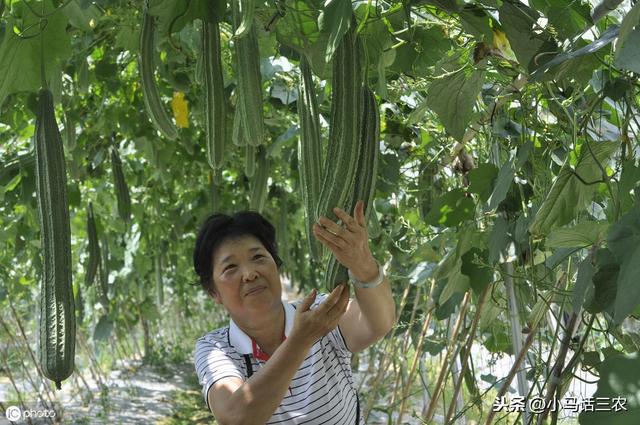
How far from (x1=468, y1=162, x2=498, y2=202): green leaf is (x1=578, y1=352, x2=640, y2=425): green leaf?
1.35 metres

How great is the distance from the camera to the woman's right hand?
78.1 inches

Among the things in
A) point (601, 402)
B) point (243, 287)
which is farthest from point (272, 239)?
point (601, 402)

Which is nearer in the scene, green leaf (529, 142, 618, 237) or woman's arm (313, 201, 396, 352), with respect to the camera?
woman's arm (313, 201, 396, 352)

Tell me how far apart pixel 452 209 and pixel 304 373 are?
70 centimetres

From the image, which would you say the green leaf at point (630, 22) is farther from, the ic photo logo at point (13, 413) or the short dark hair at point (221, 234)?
the ic photo logo at point (13, 413)

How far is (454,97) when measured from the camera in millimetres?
2100

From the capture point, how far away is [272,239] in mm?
2943

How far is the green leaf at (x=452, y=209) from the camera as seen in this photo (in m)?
2.60

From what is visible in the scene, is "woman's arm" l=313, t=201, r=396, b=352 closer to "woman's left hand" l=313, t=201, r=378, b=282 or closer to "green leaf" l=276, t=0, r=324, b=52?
"woman's left hand" l=313, t=201, r=378, b=282

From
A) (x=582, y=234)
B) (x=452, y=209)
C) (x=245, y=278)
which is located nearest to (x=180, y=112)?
(x=245, y=278)

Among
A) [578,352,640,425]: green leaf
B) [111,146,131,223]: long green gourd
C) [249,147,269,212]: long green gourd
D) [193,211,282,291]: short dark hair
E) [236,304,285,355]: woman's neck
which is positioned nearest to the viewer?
[578,352,640,425]: green leaf

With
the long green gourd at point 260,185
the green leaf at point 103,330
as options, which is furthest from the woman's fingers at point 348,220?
the green leaf at point 103,330

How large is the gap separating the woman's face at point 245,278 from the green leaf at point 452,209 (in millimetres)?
550

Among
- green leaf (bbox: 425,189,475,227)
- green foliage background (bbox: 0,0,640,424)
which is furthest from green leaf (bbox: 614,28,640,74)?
green leaf (bbox: 425,189,475,227)
